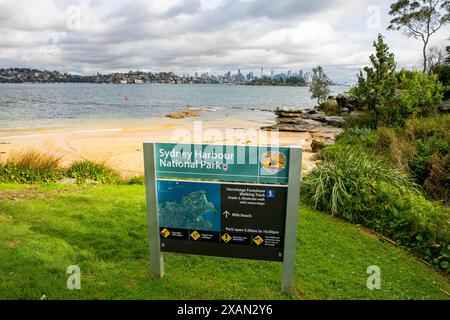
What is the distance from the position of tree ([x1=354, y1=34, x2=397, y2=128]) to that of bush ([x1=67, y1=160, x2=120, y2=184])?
12.0 meters

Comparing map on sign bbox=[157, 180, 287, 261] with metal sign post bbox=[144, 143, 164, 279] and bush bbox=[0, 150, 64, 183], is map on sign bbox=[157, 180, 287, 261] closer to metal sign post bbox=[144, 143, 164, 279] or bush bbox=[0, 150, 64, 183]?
metal sign post bbox=[144, 143, 164, 279]

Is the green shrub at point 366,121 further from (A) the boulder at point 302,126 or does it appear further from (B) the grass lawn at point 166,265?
(B) the grass lawn at point 166,265

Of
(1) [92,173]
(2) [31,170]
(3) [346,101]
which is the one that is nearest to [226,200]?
(1) [92,173]

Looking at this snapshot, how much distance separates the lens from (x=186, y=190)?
395 cm

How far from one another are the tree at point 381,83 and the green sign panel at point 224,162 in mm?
13623

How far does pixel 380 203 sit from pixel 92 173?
7233 millimetres

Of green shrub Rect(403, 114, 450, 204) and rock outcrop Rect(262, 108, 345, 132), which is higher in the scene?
green shrub Rect(403, 114, 450, 204)

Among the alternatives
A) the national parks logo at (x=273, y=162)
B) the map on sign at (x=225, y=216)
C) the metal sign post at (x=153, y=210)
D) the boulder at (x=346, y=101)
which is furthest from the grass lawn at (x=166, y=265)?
the boulder at (x=346, y=101)

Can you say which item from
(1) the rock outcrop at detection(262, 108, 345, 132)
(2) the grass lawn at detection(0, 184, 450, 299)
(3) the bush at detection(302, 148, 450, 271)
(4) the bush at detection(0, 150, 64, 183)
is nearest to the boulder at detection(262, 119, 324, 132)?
(1) the rock outcrop at detection(262, 108, 345, 132)

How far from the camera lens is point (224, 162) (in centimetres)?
381

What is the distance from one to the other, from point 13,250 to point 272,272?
3.58 meters

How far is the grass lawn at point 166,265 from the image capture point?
13.2ft

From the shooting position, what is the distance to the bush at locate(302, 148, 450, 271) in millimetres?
5434

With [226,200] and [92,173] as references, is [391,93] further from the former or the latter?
[226,200]
